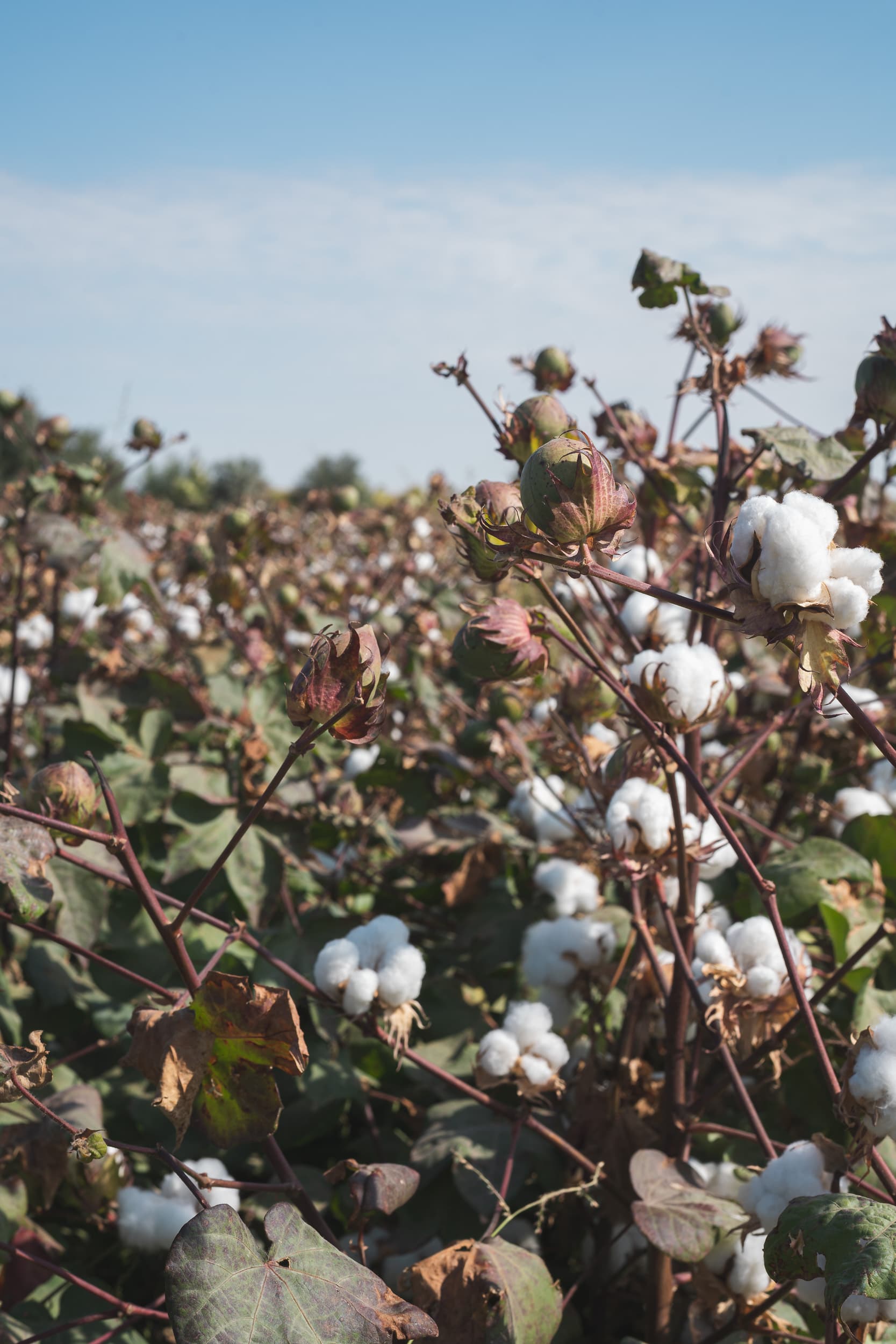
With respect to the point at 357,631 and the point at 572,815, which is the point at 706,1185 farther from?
the point at 357,631

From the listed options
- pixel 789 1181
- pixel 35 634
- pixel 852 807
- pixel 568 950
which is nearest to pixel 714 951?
pixel 789 1181

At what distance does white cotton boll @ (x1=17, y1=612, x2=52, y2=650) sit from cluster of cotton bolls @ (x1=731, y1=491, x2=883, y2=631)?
2353mm

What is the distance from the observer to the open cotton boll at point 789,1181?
3.15 feet

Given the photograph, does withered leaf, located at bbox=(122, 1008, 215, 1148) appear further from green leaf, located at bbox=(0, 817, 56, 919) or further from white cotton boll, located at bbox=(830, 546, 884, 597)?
white cotton boll, located at bbox=(830, 546, 884, 597)

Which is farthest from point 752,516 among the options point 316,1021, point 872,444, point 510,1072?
point 316,1021

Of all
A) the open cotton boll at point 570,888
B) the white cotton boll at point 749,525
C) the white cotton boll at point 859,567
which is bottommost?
the open cotton boll at point 570,888

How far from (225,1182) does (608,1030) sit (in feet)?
2.98

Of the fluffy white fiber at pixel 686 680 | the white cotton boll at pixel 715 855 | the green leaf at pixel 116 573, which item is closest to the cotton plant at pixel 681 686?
the fluffy white fiber at pixel 686 680

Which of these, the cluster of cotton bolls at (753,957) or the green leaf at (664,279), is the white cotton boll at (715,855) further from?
the green leaf at (664,279)

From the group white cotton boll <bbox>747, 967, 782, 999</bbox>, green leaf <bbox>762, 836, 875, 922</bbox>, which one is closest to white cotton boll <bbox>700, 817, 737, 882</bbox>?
green leaf <bbox>762, 836, 875, 922</bbox>

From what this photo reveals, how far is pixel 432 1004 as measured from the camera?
175cm

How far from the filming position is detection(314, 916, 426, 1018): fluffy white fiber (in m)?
1.16

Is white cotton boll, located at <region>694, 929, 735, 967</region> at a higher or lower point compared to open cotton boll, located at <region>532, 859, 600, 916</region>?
higher

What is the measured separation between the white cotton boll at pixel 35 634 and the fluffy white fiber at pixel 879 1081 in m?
2.35
